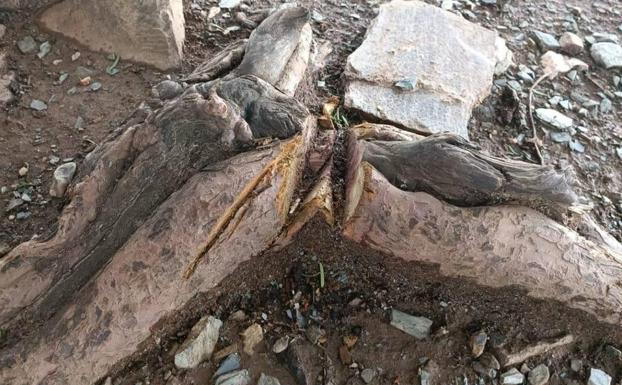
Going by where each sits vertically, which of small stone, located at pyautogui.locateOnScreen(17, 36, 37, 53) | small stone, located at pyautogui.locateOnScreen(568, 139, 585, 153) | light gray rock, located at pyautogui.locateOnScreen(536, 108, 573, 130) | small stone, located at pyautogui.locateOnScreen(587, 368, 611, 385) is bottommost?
small stone, located at pyautogui.locateOnScreen(587, 368, 611, 385)

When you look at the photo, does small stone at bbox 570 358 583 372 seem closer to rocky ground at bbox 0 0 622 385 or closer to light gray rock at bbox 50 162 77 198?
rocky ground at bbox 0 0 622 385

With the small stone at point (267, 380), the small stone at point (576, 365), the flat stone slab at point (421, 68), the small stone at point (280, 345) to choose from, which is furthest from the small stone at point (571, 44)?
the small stone at point (267, 380)

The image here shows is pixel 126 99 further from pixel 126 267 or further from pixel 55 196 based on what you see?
pixel 126 267

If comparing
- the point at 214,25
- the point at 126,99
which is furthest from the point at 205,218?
the point at 214,25

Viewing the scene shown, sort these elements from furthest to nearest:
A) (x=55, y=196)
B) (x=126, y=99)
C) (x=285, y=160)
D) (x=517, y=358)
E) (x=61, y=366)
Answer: (x=126, y=99), (x=55, y=196), (x=517, y=358), (x=285, y=160), (x=61, y=366)

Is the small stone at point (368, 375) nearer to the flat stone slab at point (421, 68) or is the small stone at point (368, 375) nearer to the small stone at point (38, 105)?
the flat stone slab at point (421, 68)

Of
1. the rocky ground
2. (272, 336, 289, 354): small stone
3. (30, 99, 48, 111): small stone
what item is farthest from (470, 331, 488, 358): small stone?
Answer: (30, 99, 48, 111): small stone
